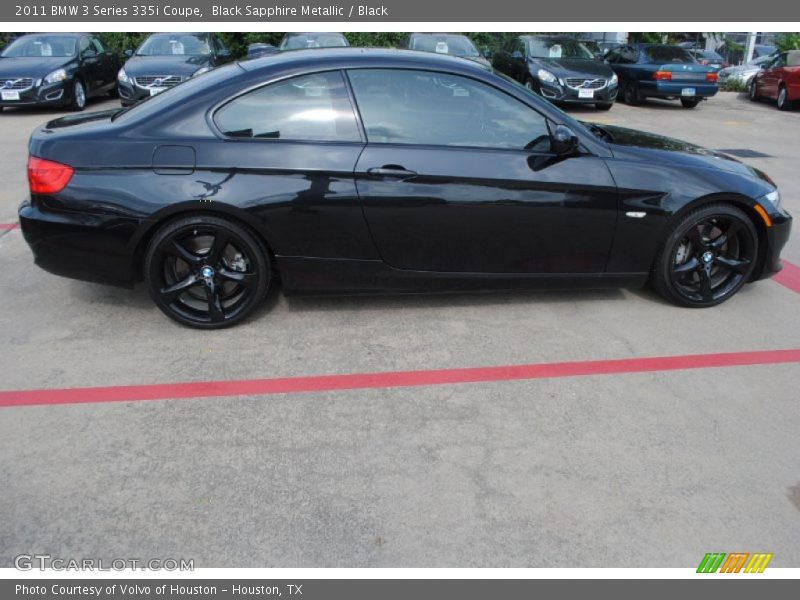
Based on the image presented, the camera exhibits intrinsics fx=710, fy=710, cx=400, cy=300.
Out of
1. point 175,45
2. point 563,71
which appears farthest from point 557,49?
point 175,45

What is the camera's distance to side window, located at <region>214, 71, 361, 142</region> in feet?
13.1

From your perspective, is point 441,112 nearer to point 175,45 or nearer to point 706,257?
point 706,257

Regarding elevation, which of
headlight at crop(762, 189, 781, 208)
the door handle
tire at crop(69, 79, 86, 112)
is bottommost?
tire at crop(69, 79, 86, 112)

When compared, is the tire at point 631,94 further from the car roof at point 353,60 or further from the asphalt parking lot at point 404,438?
the car roof at point 353,60

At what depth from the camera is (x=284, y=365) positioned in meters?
3.87

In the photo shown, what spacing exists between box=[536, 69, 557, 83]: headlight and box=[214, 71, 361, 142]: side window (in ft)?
33.4

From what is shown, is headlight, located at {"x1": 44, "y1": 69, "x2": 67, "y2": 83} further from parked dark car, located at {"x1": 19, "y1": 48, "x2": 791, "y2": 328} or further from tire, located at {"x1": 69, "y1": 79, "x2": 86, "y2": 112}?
parked dark car, located at {"x1": 19, "y1": 48, "x2": 791, "y2": 328}

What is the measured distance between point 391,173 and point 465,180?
42 cm

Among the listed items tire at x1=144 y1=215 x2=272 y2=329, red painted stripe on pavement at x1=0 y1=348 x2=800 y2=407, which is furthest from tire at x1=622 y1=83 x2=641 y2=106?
tire at x1=144 y1=215 x2=272 y2=329

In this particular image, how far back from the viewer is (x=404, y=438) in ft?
10.6

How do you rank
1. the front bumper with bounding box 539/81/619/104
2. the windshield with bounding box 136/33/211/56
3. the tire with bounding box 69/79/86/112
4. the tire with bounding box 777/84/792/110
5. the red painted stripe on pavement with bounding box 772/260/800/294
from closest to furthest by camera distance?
the red painted stripe on pavement with bounding box 772/260/800/294 < the windshield with bounding box 136/33/211/56 < the tire with bounding box 69/79/86/112 < the front bumper with bounding box 539/81/619/104 < the tire with bounding box 777/84/792/110

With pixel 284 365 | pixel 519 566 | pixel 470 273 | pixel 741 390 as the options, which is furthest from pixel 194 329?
pixel 741 390

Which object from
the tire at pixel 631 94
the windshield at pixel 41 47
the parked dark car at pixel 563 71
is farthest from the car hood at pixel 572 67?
the windshield at pixel 41 47

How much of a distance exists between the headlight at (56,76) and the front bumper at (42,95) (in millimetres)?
60
